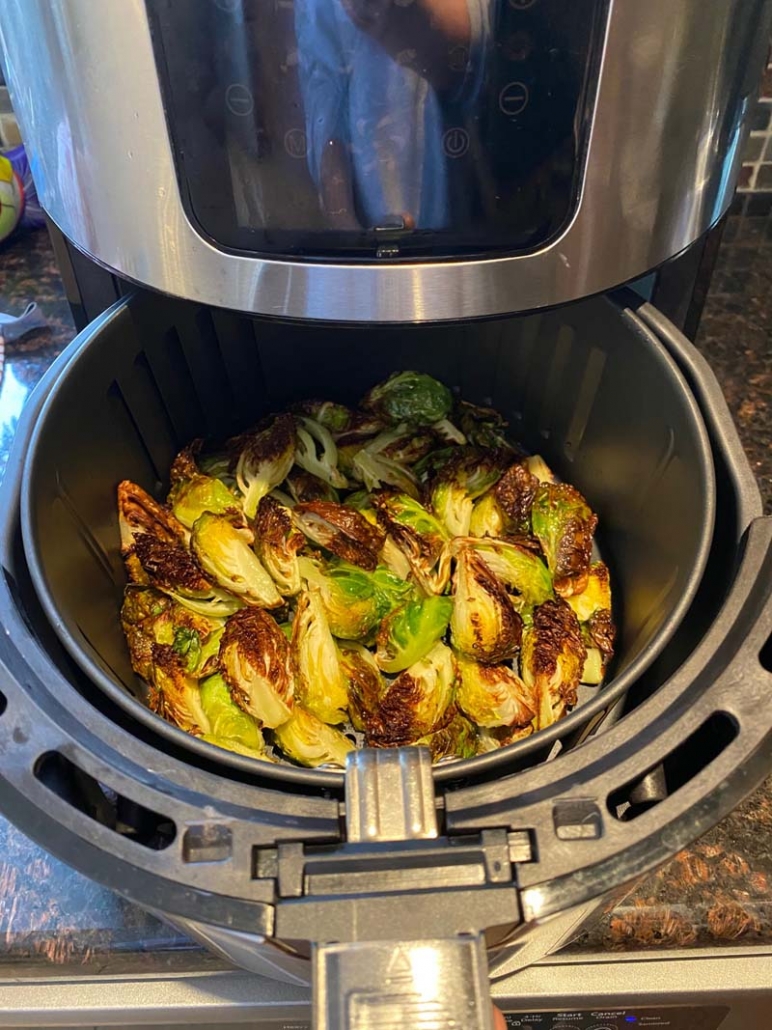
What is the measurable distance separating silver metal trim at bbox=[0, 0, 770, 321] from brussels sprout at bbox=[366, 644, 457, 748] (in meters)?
0.35

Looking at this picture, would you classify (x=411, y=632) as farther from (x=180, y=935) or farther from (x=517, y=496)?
(x=180, y=935)

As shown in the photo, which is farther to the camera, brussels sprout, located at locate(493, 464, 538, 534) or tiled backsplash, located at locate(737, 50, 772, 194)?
tiled backsplash, located at locate(737, 50, 772, 194)

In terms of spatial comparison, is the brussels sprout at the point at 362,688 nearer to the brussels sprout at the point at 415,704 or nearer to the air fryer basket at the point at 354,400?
the brussels sprout at the point at 415,704

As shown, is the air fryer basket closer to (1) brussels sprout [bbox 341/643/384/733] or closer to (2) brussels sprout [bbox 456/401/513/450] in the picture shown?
(2) brussels sprout [bbox 456/401/513/450]

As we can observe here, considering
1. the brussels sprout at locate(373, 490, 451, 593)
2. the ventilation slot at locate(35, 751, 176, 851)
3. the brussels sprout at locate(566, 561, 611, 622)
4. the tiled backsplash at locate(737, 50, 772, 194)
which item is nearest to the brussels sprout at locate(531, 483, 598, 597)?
the brussels sprout at locate(566, 561, 611, 622)

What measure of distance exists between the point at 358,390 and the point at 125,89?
1.62 feet

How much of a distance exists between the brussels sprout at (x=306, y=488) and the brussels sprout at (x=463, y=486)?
0.39ft

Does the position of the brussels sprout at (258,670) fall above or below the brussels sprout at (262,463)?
below

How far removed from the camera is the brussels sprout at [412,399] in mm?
873

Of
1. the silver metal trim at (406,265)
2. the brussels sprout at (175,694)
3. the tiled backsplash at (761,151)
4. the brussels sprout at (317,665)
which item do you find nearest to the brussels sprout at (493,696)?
the brussels sprout at (317,665)

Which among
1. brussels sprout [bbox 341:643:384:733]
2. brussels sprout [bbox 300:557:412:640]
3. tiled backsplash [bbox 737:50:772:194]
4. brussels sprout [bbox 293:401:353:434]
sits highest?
tiled backsplash [bbox 737:50:772:194]

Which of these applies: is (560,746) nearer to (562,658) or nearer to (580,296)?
(562,658)

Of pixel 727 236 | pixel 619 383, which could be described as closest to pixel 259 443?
pixel 619 383

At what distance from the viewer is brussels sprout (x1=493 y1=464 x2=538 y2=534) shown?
2.81 ft
